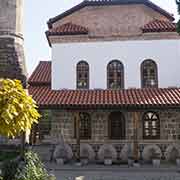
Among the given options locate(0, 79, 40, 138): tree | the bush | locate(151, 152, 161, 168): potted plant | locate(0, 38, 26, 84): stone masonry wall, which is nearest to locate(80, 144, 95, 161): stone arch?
locate(151, 152, 161, 168): potted plant

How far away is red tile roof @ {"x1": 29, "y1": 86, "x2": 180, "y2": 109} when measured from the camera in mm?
15164

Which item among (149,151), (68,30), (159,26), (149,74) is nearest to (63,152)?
(149,151)

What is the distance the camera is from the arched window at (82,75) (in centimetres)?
1769

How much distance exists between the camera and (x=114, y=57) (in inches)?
699

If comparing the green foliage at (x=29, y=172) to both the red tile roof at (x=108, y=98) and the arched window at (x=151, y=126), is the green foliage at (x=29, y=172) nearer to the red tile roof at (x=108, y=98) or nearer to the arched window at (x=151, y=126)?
the red tile roof at (x=108, y=98)

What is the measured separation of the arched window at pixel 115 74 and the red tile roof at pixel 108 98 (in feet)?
2.06

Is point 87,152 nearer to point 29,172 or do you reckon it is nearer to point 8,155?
point 8,155

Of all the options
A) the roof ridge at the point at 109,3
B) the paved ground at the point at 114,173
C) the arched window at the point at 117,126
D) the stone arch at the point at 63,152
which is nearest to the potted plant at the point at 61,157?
the stone arch at the point at 63,152

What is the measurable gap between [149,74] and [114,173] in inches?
261

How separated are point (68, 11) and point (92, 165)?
9.32 meters

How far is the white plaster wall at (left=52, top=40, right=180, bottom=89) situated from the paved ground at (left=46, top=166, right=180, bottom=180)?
5.11 meters

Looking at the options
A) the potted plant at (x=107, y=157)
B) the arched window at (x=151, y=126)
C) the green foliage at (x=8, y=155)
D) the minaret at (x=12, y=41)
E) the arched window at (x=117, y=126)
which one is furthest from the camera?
the arched window at (x=117, y=126)

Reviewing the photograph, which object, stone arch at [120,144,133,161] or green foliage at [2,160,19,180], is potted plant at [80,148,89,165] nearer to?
stone arch at [120,144,133,161]

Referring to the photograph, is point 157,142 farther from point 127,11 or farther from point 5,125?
point 5,125
